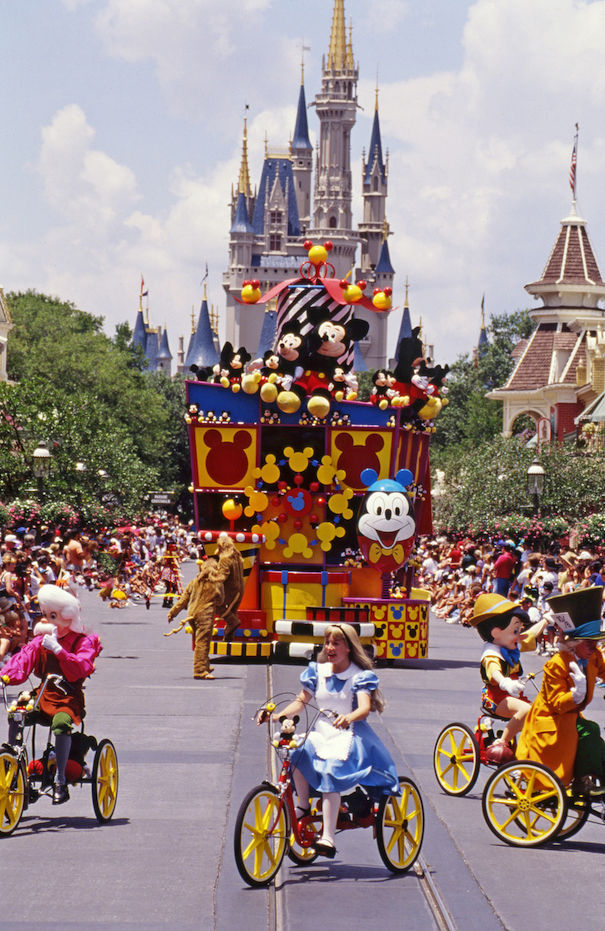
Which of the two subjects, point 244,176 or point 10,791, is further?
point 244,176

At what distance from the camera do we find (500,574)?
22219 millimetres

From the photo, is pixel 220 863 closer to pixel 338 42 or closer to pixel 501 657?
pixel 501 657

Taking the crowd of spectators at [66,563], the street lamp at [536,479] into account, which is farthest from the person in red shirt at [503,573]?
the street lamp at [536,479]

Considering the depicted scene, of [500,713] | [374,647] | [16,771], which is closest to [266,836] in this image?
[16,771]

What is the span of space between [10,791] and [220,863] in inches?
52.1

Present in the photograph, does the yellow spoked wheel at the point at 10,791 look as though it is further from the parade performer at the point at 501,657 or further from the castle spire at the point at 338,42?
the castle spire at the point at 338,42

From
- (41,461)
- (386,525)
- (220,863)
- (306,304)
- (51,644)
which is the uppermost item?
(306,304)

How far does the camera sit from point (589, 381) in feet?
168

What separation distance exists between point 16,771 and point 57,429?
99.4ft

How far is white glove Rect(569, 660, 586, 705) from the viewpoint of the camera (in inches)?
344

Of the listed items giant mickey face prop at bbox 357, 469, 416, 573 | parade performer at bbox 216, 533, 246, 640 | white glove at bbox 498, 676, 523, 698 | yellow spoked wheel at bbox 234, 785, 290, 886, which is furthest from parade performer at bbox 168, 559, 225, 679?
yellow spoked wheel at bbox 234, 785, 290, 886

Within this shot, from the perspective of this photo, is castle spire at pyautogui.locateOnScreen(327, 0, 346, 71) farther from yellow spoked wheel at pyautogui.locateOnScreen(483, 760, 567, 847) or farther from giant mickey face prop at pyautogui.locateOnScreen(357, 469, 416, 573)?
yellow spoked wheel at pyautogui.locateOnScreen(483, 760, 567, 847)

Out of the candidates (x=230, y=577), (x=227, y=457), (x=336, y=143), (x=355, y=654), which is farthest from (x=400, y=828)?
(x=336, y=143)

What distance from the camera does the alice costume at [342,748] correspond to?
7.54 metres
